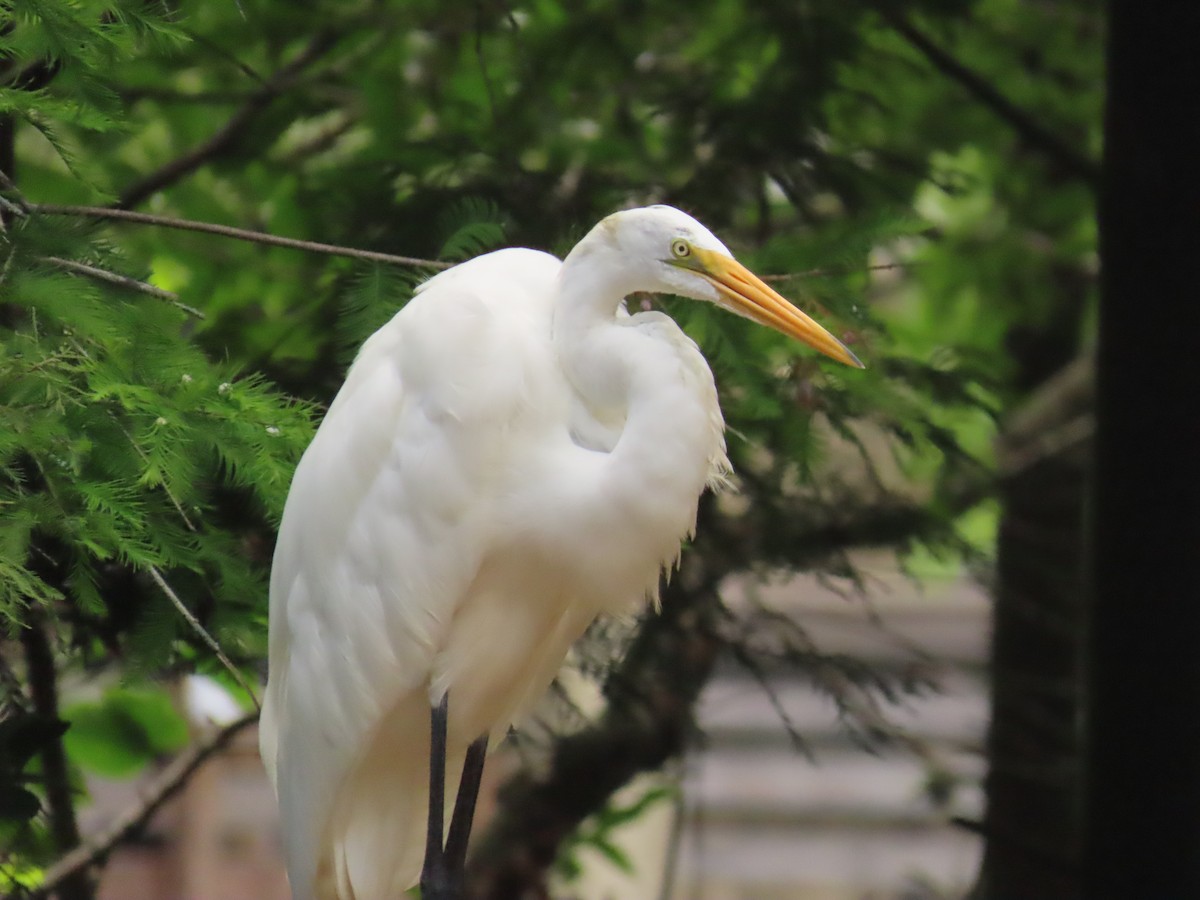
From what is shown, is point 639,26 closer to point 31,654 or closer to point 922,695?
point 922,695

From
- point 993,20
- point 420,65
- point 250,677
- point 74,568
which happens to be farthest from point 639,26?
point 74,568

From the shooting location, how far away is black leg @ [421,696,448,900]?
1.76 metres

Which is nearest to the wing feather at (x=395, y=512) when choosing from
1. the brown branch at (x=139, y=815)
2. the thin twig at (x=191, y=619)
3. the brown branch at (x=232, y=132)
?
the thin twig at (x=191, y=619)

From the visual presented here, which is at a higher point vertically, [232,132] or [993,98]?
[993,98]

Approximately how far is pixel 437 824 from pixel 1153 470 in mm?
1080

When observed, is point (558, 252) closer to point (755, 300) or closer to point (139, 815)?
point (755, 300)

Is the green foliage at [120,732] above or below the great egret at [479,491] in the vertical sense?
below

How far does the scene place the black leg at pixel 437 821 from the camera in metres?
1.76

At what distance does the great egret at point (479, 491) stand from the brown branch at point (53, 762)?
0.46 meters

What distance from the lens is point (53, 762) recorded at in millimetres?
2225

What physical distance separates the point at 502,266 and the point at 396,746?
2.24 feet

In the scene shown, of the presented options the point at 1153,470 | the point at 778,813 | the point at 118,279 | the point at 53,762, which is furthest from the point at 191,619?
the point at 778,813

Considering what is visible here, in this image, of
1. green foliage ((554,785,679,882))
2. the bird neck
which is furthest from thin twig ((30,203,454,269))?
green foliage ((554,785,679,882))

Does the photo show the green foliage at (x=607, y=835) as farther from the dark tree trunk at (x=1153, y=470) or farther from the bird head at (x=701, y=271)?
the bird head at (x=701, y=271)
